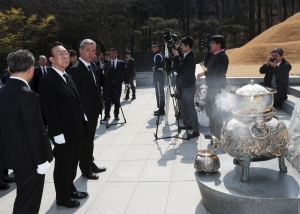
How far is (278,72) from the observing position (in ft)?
25.6

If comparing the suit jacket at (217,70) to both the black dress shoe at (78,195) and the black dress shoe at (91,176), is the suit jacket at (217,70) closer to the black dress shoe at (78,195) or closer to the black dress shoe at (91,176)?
the black dress shoe at (91,176)

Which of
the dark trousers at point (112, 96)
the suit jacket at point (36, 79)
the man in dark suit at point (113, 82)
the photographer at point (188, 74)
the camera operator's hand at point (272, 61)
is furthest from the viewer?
the man in dark suit at point (113, 82)

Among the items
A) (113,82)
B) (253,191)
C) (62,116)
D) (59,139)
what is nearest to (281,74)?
(113,82)

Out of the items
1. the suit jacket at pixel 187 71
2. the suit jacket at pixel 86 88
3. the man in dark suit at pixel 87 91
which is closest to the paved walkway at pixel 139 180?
the man in dark suit at pixel 87 91

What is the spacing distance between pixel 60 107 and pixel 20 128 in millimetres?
845

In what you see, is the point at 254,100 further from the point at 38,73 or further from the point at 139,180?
the point at 38,73

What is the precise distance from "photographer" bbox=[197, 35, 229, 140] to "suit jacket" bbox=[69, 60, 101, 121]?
197cm

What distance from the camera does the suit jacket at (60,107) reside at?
3434 mm

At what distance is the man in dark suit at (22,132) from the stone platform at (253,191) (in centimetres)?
155

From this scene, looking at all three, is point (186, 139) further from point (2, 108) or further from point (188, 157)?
A: point (2, 108)

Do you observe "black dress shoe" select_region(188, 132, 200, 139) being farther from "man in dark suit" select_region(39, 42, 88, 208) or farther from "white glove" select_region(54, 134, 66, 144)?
"white glove" select_region(54, 134, 66, 144)

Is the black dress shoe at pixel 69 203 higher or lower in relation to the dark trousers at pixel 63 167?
lower

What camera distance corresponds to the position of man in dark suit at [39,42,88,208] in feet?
11.3

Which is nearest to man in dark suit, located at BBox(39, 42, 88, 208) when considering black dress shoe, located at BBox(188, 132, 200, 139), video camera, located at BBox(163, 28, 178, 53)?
black dress shoe, located at BBox(188, 132, 200, 139)
